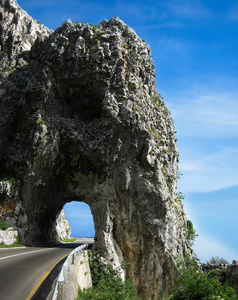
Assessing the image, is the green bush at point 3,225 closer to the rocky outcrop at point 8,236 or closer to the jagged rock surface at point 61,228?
the rocky outcrop at point 8,236

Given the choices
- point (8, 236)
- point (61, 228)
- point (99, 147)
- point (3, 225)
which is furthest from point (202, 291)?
point (61, 228)

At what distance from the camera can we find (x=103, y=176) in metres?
26.0

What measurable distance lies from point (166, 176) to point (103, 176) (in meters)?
5.89

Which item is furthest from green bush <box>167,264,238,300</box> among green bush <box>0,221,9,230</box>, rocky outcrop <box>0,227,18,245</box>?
green bush <box>0,221,9,230</box>

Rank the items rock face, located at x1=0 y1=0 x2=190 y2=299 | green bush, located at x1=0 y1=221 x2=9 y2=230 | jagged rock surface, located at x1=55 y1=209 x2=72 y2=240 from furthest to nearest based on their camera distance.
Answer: jagged rock surface, located at x1=55 y1=209 x2=72 y2=240
rock face, located at x1=0 y1=0 x2=190 y2=299
green bush, located at x1=0 y1=221 x2=9 y2=230

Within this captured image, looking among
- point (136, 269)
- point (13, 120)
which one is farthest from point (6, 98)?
point (136, 269)

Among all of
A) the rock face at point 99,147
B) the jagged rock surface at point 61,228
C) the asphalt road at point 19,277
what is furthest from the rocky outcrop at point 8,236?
the jagged rock surface at point 61,228

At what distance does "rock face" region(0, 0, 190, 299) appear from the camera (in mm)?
23812

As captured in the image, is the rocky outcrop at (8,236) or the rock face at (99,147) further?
the rock face at (99,147)

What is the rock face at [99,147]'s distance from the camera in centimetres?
2381

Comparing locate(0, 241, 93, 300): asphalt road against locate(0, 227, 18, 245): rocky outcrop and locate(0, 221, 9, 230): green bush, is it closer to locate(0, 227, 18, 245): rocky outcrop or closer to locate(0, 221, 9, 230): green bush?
locate(0, 227, 18, 245): rocky outcrop

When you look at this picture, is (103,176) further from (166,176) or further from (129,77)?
(129,77)

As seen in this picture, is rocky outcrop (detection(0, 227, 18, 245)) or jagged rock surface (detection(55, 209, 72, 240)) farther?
jagged rock surface (detection(55, 209, 72, 240))

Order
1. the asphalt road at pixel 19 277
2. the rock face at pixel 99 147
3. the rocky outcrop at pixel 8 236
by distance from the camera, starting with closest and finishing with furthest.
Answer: the asphalt road at pixel 19 277 < the rocky outcrop at pixel 8 236 < the rock face at pixel 99 147
